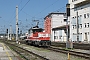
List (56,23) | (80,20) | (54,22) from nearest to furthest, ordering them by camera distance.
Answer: (80,20), (54,22), (56,23)

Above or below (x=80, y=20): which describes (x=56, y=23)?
above

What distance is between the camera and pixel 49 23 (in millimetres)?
111938

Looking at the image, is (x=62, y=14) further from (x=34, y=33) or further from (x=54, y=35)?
(x=34, y=33)

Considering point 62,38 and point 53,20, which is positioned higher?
point 53,20

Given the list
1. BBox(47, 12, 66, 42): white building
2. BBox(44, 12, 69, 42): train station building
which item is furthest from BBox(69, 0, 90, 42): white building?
BBox(44, 12, 69, 42): train station building

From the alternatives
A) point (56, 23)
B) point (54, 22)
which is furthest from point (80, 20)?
point (56, 23)

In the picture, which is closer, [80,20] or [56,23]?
[80,20]

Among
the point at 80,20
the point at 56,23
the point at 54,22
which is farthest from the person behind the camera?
the point at 56,23

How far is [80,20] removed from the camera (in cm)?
7312

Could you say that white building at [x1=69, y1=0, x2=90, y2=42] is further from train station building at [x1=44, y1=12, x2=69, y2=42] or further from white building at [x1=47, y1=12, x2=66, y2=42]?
train station building at [x1=44, y1=12, x2=69, y2=42]

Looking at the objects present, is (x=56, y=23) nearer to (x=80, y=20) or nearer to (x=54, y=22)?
(x=54, y=22)

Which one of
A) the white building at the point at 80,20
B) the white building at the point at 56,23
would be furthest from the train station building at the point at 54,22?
the white building at the point at 80,20

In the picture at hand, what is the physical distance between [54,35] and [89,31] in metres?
37.6

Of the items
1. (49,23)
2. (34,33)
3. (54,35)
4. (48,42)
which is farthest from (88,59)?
(49,23)
